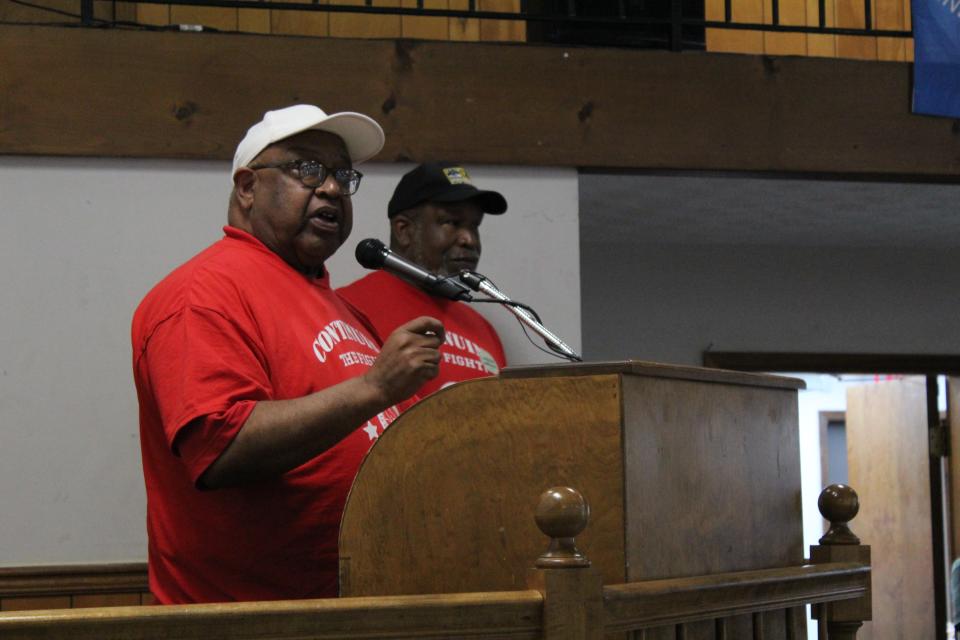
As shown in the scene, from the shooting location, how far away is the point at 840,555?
191 centimetres

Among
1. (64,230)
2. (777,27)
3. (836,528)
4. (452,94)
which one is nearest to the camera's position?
(836,528)

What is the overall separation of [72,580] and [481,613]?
207cm

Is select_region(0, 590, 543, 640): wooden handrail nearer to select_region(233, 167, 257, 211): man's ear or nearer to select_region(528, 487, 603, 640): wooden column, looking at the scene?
select_region(528, 487, 603, 640): wooden column

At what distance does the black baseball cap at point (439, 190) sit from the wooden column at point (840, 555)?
55.1 inches

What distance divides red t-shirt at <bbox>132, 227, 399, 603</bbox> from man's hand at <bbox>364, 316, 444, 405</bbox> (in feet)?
0.57

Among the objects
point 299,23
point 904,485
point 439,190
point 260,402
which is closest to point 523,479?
point 260,402

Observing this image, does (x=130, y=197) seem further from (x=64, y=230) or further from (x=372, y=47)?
(x=372, y=47)

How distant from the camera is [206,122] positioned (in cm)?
335

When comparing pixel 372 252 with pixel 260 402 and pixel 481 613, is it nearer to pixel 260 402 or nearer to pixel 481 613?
pixel 260 402

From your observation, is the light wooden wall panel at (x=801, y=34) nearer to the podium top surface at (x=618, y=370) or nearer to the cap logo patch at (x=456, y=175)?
the cap logo patch at (x=456, y=175)

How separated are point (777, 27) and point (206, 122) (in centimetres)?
181

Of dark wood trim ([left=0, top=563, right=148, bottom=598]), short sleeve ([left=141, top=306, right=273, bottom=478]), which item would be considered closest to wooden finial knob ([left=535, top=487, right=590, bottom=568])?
short sleeve ([left=141, top=306, right=273, bottom=478])

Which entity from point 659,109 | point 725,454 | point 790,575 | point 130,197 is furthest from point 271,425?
point 659,109

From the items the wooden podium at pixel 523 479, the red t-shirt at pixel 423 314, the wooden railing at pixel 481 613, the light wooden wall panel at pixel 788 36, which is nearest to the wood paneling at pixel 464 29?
the light wooden wall panel at pixel 788 36
